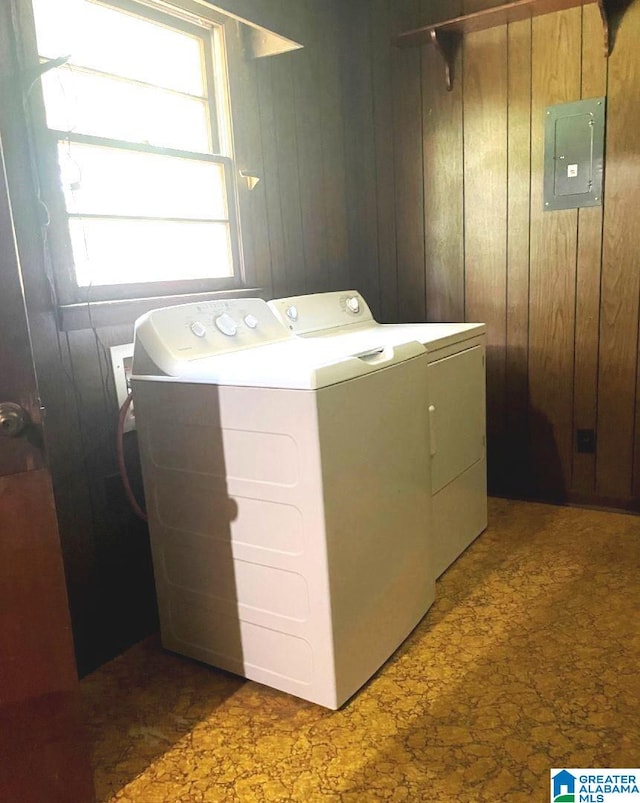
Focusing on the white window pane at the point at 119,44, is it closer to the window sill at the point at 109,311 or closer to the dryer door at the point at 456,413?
the window sill at the point at 109,311

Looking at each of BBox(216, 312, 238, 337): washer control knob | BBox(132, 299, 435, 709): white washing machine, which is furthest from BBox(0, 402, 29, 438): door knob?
BBox(216, 312, 238, 337): washer control knob

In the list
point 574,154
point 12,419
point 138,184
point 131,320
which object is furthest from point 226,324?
point 574,154

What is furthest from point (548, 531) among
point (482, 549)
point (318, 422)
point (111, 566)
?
point (111, 566)

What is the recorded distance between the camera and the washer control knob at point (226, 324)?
6.15 ft

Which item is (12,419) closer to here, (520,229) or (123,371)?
(123,371)

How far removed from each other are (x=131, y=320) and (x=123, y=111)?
65 cm

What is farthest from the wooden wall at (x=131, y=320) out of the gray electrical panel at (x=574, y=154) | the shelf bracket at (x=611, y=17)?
the shelf bracket at (x=611, y=17)

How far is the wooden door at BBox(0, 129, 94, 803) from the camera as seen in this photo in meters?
1.15

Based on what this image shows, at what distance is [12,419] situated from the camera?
1147mm

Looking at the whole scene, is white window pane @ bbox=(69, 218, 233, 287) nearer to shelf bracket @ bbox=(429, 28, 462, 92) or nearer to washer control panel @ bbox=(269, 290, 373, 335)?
washer control panel @ bbox=(269, 290, 373, 335)

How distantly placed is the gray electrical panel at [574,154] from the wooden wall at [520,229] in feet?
0.12

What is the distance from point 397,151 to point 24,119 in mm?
1731

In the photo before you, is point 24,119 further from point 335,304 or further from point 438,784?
point 438,784

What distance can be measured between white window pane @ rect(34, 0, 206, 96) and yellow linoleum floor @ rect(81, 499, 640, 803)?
176 cm
